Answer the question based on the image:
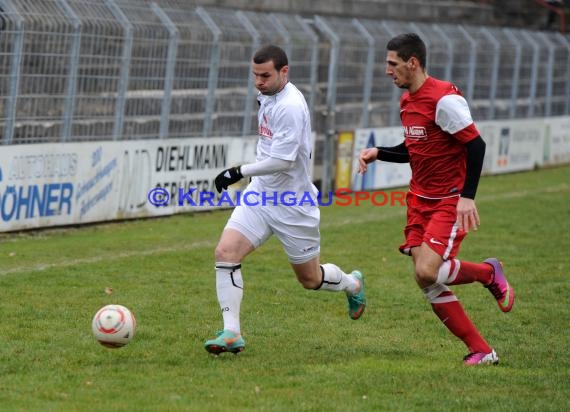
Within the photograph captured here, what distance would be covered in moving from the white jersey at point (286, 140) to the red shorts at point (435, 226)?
0.75 m

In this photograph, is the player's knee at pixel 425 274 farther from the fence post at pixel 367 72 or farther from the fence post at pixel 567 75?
the fence post at pixel 567 75

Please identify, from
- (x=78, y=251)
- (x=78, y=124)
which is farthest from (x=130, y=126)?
(x=78, y=251)

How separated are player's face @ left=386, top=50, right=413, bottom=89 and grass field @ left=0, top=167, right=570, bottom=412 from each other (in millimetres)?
1737

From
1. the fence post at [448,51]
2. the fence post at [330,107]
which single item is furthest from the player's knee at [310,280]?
the fence post at [448,51]

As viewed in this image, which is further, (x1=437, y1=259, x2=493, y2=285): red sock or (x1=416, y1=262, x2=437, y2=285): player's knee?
(x1=437, y1=259, x2=493, y2=285): red sock

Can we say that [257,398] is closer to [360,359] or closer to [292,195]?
[360,359]

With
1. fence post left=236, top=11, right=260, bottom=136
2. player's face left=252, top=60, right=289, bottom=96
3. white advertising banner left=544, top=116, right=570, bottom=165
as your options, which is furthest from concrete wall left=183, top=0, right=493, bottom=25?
player's face left=252, top=60, right=289, bottom=96

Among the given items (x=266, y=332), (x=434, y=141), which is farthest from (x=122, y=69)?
(x=434, y=141)

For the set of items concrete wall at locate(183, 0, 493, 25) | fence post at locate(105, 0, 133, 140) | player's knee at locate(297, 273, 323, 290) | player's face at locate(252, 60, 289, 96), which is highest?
concrete wall at locate(183, 0, 493, 25)

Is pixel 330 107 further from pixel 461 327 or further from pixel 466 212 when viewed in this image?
pixel 466 212

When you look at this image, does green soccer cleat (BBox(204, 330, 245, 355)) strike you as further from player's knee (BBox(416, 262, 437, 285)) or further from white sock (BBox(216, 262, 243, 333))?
player's knee (BBox(416, 262, 437, 285))

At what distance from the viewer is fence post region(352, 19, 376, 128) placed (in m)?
20.2

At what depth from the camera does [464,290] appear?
1040cm

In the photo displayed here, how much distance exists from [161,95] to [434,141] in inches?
357
